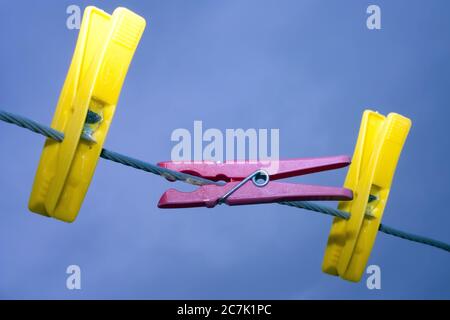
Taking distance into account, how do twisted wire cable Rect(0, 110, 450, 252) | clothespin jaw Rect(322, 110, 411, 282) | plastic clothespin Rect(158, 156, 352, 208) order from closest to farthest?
twisted wire cable Rect(0, 110, 450, 252) < plastic clothespin Rect(158, 156, 352, 208) < clothespin jaw Rect(322, 110, 411, 282)

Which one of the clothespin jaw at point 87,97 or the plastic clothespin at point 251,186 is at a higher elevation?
the clothespin jaw at point 87,97

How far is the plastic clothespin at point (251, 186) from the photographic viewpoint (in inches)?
159

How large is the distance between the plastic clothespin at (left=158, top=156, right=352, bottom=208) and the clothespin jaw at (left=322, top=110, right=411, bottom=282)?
2.35 ft

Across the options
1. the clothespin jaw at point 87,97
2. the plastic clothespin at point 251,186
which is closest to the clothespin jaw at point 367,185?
the plastic clothespin at point 251,186

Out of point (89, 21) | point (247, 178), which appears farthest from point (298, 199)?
point (89, 21)

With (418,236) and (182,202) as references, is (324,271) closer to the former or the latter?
(418,236)

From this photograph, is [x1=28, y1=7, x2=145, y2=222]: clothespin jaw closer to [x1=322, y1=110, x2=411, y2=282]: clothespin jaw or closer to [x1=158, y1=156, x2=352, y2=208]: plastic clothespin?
[x1=158, y1=156, x2=352, y2=208]: plastic clothespin

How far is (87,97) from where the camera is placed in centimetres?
405

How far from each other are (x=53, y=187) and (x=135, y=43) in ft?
2.90

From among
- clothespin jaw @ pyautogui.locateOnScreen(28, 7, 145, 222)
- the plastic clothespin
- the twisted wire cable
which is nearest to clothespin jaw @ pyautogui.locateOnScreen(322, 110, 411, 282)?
the twisted wire cable

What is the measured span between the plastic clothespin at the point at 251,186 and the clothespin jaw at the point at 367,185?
2.35 feet

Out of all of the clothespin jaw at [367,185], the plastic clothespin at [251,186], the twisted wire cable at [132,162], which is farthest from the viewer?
the clothespin jaw at [367,185]

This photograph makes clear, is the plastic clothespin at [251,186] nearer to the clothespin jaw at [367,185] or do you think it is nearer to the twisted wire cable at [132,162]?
the twisted wire cable at [132,162]

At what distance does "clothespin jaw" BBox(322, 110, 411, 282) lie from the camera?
5000mm
